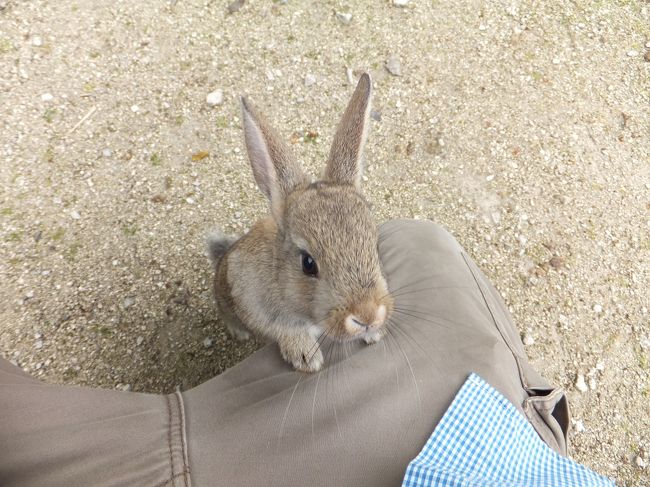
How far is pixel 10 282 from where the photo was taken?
3.03 meters

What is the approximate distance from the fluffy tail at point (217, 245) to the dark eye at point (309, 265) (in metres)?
1.05

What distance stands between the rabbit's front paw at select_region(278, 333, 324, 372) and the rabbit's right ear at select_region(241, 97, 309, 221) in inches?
26.2

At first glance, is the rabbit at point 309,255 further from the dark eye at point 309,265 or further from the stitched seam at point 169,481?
the stitched seam at point 169,481

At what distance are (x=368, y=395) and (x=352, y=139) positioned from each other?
127 centimetres

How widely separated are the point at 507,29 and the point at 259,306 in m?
3.62

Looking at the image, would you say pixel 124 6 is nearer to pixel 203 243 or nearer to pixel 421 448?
pixel 203 243

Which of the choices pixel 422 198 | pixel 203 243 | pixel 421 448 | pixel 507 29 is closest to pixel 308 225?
pixel 421 448


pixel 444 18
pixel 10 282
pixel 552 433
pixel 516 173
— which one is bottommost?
pixel 10 282

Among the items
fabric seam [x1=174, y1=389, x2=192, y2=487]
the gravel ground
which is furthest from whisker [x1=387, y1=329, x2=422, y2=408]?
the gravel ground

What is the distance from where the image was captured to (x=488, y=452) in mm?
1862

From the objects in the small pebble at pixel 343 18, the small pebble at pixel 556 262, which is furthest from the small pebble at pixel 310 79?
the small pebble at pixel 556 262

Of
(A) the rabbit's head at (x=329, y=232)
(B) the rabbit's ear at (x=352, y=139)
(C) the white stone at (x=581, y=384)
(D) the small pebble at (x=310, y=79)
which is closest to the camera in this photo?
(A) the rabbit's head at (x=329, y=232)

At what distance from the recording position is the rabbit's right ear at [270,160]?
6.79ft

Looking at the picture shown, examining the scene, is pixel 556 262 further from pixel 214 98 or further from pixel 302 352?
pixel 214 98
